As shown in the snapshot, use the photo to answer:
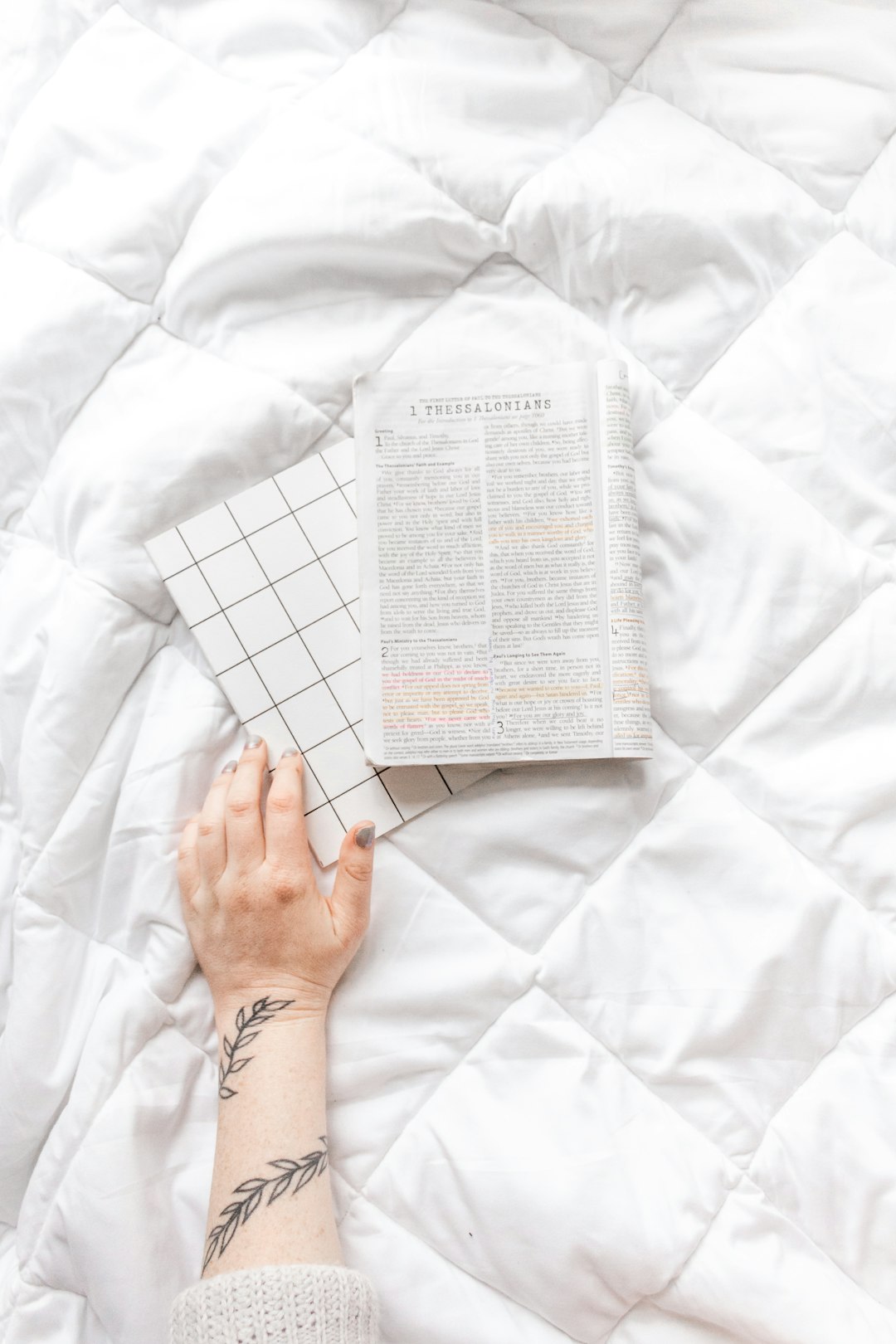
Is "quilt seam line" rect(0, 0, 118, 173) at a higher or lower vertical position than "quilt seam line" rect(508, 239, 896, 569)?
higher

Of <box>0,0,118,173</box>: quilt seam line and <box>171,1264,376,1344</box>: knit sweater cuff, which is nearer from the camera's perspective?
<box>171,1264,376,1344</box>: knit sweater cuff

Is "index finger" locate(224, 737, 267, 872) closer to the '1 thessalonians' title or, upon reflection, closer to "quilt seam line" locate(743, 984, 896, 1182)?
the '1 thessalonians' title

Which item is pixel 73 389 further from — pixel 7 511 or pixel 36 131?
pixel 36 131

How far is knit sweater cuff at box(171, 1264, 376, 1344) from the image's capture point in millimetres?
590

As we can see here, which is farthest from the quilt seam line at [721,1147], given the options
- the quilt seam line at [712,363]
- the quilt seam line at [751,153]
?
the quilt seam line at [751,153]

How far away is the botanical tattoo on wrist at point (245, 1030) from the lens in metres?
0.69

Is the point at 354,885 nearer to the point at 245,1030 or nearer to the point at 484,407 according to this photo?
the point at 245,1030

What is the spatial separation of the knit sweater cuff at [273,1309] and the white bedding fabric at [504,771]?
0.07 metres

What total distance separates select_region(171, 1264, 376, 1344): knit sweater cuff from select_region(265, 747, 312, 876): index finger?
0.26m

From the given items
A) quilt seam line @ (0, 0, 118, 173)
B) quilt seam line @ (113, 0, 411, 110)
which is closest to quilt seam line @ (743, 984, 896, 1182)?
quilt seam line @ (113, 0, 411, 110)

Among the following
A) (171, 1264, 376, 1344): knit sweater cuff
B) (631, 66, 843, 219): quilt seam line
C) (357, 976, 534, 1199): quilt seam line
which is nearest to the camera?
(171, 1264, 376, 1344): knit sweater cuff

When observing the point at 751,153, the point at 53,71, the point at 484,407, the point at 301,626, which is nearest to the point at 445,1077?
the point at 301,626

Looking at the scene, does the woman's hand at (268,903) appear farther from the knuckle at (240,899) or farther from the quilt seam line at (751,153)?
the quilt seam line at (751,153)

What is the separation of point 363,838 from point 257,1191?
0.25 m
